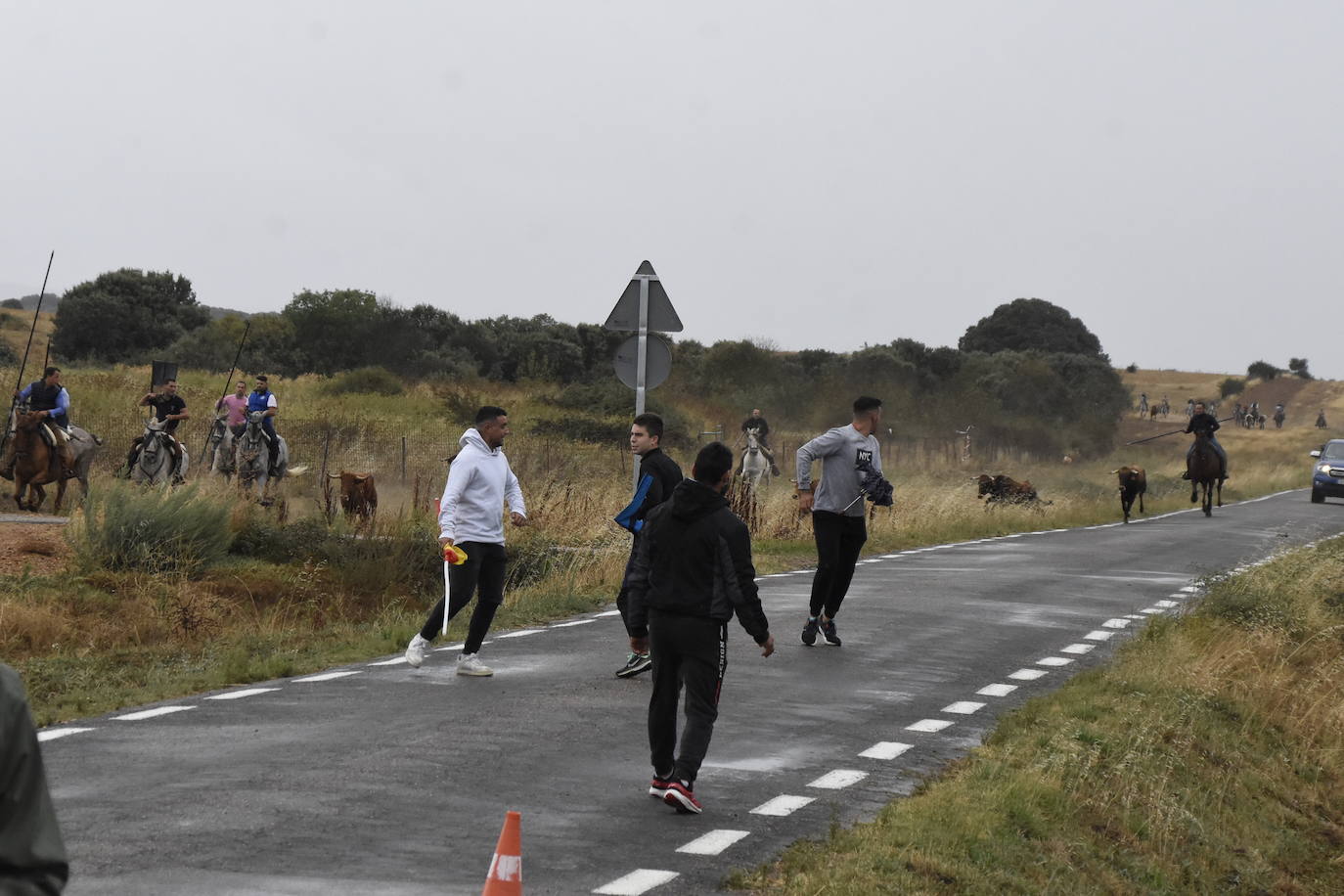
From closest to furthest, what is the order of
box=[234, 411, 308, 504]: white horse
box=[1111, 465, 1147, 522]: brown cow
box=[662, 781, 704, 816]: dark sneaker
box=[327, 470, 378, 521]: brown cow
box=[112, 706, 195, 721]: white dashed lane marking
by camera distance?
box=[662, 781, 704, 816]: dark sneaker, box=[112, 706, 195, 721]: white dashed lane marking, box=[327, 470, 378, 521]: brown cow, box=[234, 411, 308, 504]: white horse, box=[1111, 465, 1147, 522]: brown cow

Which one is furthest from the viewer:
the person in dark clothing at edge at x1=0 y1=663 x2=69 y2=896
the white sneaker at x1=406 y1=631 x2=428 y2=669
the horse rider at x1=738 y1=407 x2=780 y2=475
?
the horse rider at x1=738 y1=407 x2=780 y2=475

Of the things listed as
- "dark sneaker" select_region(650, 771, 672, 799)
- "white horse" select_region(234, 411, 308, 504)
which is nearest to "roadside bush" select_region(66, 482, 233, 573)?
"white horse" select_region(234, 411, 308, 504)

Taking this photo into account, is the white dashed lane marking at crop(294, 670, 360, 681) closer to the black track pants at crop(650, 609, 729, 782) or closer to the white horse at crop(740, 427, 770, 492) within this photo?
the black track pants at crop(650, 609, 729, 782)

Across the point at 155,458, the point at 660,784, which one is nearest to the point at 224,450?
the point at 155,458

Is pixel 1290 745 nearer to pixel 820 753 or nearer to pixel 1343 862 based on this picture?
pixel 1343 862

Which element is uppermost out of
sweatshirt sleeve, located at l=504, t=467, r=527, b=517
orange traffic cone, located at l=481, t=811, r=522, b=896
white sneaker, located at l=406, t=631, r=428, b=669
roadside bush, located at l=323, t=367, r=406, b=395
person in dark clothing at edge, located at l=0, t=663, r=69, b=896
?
roadside bush, located at l=323, t=367, r=406, b=395

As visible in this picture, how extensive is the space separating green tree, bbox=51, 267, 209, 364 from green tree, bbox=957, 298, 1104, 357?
62.9 m

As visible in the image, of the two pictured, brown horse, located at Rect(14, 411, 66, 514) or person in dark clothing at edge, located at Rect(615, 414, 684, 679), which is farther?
brown horse, located at Rect(14, 411, 66, 514)

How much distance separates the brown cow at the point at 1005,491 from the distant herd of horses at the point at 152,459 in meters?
16.1

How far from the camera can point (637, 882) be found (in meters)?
7.57

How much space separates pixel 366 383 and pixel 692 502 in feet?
184

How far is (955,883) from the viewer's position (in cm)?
813

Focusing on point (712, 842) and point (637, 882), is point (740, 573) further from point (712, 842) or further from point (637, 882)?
point (637, 882)

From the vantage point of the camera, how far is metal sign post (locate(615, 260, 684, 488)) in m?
19.2
